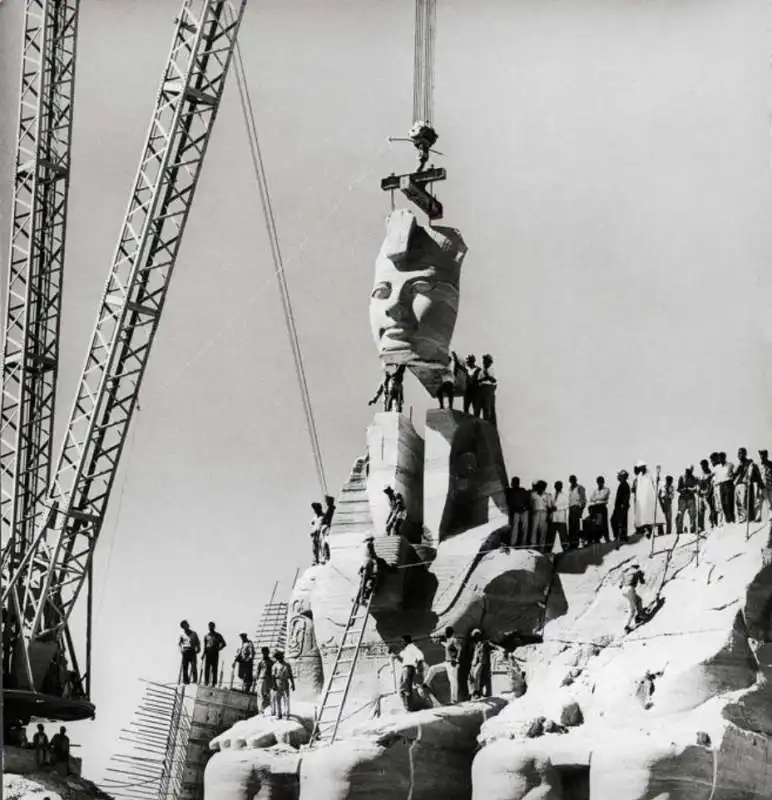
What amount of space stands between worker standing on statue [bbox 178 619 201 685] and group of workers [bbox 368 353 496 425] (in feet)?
29.4

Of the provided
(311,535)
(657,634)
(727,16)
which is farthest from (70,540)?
(727,16)

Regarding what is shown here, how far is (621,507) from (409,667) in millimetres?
6879

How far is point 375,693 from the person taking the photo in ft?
131

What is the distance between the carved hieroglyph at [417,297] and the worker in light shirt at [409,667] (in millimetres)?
7720

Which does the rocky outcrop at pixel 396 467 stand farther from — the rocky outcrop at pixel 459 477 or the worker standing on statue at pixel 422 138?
the worker standing on statue at pixel 422 138

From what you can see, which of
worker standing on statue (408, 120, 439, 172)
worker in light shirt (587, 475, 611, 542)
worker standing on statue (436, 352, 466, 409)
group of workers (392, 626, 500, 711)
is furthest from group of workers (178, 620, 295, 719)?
worker standing on statue (408, 120, 439, 172)

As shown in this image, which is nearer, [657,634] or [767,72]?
[767,72]

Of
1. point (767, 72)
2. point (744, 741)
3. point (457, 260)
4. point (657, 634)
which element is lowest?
point (744, 741)

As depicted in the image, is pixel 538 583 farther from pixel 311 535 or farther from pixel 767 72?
pixel 767 72

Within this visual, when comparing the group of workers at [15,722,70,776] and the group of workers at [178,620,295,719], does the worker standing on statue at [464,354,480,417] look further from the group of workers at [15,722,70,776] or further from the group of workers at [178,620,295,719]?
the group of workers at [15,722,70,776]

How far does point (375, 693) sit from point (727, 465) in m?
10.6

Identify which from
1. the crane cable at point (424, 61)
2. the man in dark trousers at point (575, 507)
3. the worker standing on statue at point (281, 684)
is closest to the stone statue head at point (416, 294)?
the crane cable at point (424, 61)

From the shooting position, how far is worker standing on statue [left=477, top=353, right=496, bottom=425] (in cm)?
4394

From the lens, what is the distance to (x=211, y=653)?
46219 mm
